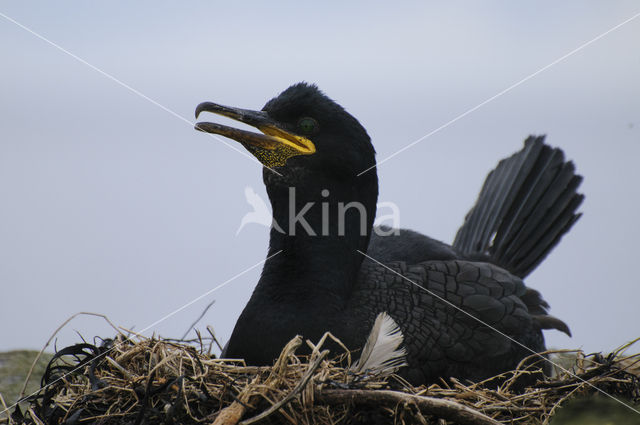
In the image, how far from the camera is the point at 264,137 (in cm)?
351

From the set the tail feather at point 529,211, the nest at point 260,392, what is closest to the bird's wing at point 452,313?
the nest at point 260,392

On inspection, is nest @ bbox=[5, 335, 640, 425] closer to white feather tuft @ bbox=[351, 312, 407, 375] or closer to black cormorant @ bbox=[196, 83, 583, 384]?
white feather tuft @ bbox=[351, 312, 407, 375]

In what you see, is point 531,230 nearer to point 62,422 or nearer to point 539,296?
point 539,296

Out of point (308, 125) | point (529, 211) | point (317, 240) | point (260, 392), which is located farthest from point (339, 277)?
point (529, 211)

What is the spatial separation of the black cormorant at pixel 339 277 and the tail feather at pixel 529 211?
961mm

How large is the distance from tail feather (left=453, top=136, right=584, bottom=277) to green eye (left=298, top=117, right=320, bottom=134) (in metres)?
1.76

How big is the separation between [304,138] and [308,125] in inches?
2.5

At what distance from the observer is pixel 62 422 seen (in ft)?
8.56

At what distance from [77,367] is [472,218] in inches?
117

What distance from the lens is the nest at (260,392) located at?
7.73 ft

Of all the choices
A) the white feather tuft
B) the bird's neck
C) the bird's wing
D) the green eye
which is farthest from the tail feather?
the white feather tuft

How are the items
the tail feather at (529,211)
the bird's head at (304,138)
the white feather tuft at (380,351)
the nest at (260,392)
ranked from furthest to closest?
the tail feather at (529,211)
the bird's head at (304,138)
the white feather tuft at (380,351)
the nest at (260,392)

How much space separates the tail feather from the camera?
479cm

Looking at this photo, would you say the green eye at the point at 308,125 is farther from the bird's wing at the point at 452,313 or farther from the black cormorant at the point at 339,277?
the bird's wing at the point at 452,313
